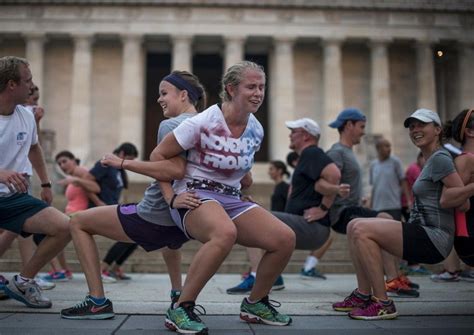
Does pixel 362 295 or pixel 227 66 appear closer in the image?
pixel 362 295

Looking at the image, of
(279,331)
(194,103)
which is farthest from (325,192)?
(279,331)

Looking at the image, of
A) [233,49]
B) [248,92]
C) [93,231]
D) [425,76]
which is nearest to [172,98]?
[248,92]

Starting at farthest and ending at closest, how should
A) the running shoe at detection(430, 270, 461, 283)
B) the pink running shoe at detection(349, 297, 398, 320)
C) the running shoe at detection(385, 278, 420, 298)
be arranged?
the running shoe at detection(430, 270, 461, 283)
the running shoe at detection(385, 278, 420, 298)
the pink running shoe at detection(349, 297, 398, 320)

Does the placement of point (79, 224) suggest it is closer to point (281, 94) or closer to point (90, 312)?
point (90, 312)

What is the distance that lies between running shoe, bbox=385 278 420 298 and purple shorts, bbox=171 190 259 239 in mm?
3116

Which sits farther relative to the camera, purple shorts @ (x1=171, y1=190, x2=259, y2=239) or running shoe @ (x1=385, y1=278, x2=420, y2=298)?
running shoe @ (x1=385, y1=278, x2=420, y2=298)

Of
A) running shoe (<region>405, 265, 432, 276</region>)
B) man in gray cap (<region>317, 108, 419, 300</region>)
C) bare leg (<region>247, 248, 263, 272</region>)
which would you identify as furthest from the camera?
running shoe (<region>405, 265, 432, 276</region>)

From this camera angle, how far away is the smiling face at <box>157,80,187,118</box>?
5.32 meters

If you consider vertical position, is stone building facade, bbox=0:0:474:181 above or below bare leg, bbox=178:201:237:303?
above

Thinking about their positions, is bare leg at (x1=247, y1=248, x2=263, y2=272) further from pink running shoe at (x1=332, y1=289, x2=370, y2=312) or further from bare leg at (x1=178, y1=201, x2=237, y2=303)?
bare leg at (x1=178, y1=201, x2=237, y2=303)

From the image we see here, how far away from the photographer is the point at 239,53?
3309cm

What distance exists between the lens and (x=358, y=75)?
35.8 metres

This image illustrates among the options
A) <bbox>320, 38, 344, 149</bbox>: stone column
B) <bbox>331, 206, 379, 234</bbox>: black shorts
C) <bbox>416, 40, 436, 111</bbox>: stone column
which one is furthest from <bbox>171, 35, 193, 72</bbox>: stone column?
<bbox>331, 206, 379, 234</bbox>: black shorts

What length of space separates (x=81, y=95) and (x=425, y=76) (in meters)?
19.7
